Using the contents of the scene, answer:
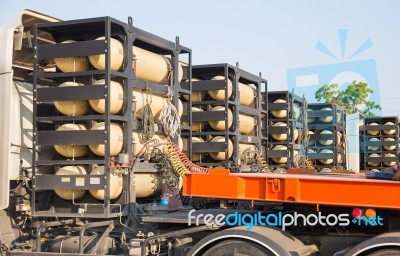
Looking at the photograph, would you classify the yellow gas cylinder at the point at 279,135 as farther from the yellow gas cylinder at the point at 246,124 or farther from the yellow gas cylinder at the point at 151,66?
the yellow gas cylinder at the point at 151,66

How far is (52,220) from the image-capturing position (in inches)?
292

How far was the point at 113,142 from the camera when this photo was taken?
6.94 meters

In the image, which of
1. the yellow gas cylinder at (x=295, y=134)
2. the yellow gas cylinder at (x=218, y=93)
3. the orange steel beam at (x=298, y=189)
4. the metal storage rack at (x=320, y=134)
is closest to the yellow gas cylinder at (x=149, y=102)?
the orange steel beam at (x=298, y=189)

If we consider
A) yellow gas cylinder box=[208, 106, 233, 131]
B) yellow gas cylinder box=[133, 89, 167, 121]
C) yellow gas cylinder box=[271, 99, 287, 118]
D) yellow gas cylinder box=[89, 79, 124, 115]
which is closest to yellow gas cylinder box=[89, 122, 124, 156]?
yellow gas cylinder box=[89, 79, 124, 115]

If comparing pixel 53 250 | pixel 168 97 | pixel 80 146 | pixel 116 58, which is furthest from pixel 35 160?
pixel 168 97

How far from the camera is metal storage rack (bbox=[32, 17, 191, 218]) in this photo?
22.5ft

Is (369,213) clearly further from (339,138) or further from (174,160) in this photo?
(339,138)

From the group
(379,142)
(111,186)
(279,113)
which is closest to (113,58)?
(111,186)

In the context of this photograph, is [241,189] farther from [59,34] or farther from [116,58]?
[59,34]

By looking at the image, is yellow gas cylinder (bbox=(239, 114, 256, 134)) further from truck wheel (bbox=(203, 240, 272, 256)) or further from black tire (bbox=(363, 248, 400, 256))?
black tire (bbox=(363, 248, 400, 256))

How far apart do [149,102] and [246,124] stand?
4000 mm

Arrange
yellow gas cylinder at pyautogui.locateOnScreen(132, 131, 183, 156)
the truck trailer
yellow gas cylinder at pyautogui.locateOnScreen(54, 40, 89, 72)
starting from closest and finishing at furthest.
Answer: the truck trailer < yellow gas cylinder at pyautogui.locateOnScreen(54, 40, 89, 72) < yellow gas cylinder at pyautogui.locateOnScreen(132, 131, 183, 156)

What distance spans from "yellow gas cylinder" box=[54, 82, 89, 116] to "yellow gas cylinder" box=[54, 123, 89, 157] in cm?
16

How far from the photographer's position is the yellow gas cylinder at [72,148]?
7.06m
